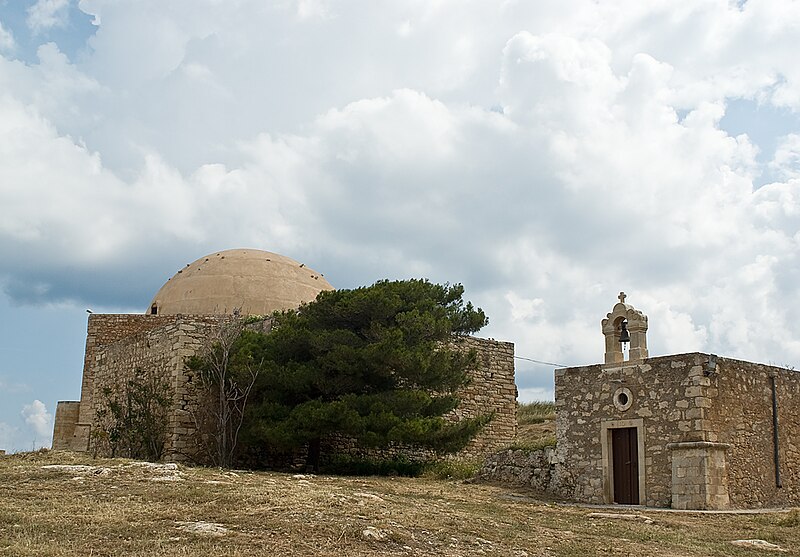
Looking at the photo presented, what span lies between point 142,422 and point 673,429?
11372mm

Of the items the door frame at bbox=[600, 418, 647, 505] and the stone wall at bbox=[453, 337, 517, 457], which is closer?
the door frame at bbox=[600, 418, 647, 505]

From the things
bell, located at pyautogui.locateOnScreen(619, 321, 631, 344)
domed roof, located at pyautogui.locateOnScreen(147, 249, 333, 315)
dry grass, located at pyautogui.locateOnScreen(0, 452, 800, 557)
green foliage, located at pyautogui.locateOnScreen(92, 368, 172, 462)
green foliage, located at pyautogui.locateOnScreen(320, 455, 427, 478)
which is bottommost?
dry grass, located at pyautogui.locateOnScreen(0, 452, 800, 557)

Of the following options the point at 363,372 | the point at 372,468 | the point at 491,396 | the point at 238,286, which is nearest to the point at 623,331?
the point at 363,372

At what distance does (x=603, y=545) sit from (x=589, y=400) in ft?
20.9

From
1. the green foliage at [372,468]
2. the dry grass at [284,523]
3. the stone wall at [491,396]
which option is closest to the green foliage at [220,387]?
the green foliage at [372,468]

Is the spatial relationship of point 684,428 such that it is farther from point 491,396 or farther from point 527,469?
point 491,396

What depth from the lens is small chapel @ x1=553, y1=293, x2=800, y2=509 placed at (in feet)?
45.9

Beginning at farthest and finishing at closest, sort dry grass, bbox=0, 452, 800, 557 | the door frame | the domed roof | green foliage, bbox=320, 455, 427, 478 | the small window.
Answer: the domed roof
green foliage, bbox=320, 455, 427, 478
the small window
the door frame
dry grass, bbox=0, 452, 800, 557

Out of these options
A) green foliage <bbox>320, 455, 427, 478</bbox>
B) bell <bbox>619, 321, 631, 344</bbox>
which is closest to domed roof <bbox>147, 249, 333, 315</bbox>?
green foliage <bbox>320, 455, 427, 478</bbox>

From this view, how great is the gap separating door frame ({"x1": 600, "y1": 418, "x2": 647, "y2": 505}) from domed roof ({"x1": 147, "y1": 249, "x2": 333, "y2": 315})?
11.6m

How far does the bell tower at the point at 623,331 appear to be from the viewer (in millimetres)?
15086

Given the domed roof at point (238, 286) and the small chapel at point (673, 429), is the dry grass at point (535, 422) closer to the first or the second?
the small chapel at point (673, 429)

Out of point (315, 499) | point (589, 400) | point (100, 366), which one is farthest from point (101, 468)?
point (100, 366)

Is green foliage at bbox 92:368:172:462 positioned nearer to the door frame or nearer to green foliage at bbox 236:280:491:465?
green foliage at bbox 236:280:491:465
